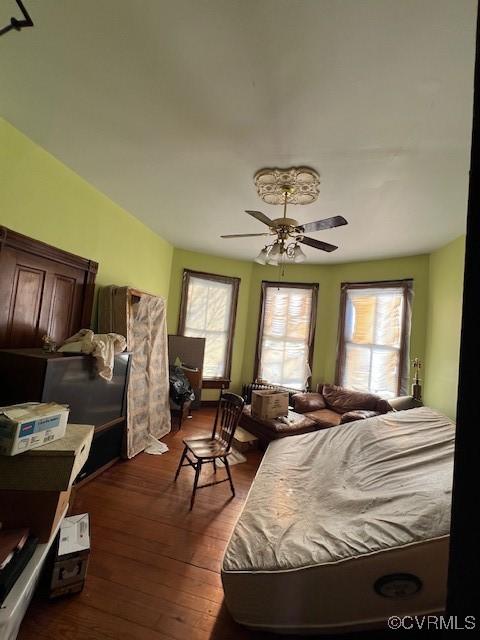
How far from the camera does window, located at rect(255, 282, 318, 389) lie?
505 cm

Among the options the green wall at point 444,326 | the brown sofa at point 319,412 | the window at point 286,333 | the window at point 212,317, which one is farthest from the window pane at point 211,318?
the green wall at point 444,326

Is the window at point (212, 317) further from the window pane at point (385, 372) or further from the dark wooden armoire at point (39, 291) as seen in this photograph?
the window pane at point (385, 372)

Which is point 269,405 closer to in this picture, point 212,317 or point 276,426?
point 276,426

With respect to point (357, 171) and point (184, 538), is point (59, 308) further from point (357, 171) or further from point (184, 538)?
point (357, 171)

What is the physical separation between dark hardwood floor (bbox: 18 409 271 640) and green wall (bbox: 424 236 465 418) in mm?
2587

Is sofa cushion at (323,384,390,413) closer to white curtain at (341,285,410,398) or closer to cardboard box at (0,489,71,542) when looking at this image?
white curtain at (341,285,410,398)

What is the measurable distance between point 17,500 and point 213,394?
3.84 metres

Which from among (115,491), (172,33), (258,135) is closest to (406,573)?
(115,491)

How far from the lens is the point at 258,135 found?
1.87 meters

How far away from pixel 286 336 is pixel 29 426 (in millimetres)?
4295

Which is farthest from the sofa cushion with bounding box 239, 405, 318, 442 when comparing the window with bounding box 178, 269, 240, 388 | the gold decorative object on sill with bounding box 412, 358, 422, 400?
the window with bounding box 178, 269, 240, 388

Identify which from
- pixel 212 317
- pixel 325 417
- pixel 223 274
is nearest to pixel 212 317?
pixel 212 317

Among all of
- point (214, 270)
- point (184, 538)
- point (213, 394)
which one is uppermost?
point (214, 270)

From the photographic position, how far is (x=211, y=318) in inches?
203
